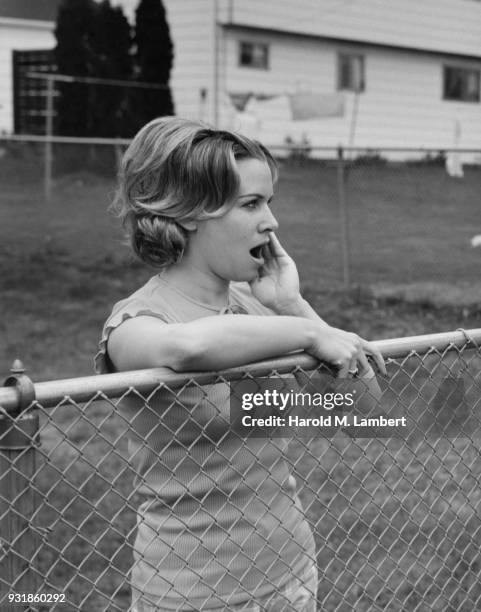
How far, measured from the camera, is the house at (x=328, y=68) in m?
19.7

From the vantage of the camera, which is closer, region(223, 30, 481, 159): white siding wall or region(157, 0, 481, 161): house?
region(157, 0, 481, 161): house

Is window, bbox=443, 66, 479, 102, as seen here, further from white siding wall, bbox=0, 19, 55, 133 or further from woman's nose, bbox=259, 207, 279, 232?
woman's nose, bbox=259, 207, 279, 232

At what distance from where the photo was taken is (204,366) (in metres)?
1.98

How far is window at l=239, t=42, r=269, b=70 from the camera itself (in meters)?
20.3

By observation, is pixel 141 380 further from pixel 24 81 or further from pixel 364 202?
pixel 24 81

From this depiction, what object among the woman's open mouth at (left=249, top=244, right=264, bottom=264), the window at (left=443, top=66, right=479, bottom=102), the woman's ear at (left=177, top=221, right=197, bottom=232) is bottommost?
the woman's open mouth at (left=249, top=244, right=264, bottom=264)

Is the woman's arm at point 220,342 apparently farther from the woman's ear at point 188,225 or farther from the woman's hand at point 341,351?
the woman's ear at point 188,225

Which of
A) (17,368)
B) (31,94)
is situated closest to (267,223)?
(17,368)

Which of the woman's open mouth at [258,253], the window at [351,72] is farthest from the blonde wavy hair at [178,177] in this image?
the window at [351,72]

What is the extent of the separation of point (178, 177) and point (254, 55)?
1902 centimetres

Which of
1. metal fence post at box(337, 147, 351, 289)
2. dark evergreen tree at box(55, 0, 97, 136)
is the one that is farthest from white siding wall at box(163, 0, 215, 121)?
metal fence post at box(337, 147, 351, 289)

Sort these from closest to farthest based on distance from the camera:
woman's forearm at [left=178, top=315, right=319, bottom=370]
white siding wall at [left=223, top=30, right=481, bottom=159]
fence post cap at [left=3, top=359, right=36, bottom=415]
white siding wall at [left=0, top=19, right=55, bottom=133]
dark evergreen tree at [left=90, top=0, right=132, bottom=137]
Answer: fence post cap at [left=3, top=359, right=36, bottom=415], woman's forearm at [left=178, top=315, right=319, bottom=370], dark evergreen tree at [left=90, top=0, right=132, bottom=137], white siding wall at [left=223, top=30, right=481, bottom=159], white siding wall at [left=0, top=19, right=55, bottom=133]

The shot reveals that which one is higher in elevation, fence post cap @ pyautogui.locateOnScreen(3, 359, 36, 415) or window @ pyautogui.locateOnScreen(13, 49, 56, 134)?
window @ pyautogui.locateOnScreen(13, 49, 56, 134)

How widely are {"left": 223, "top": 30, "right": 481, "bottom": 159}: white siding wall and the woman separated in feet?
58.7
